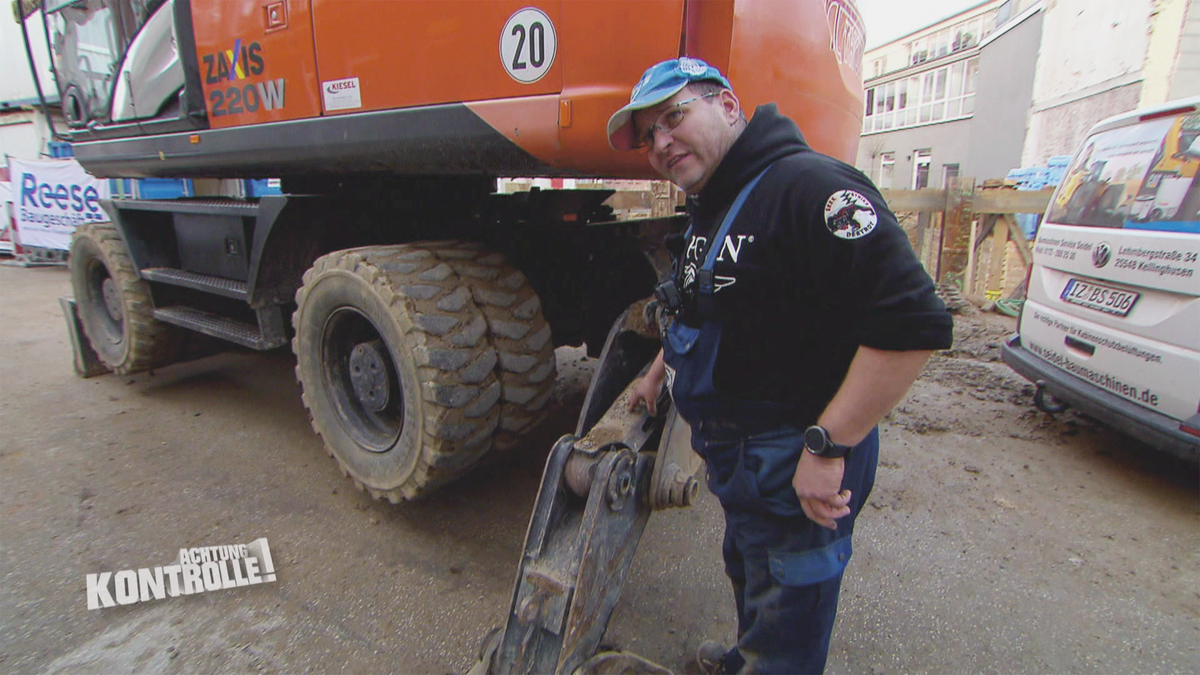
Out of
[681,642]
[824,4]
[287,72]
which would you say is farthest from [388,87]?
[681,642]

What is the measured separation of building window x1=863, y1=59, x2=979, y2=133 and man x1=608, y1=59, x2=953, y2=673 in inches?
1065

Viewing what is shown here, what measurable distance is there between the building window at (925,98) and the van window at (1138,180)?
2378 cm

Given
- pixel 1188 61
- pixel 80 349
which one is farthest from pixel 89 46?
pixel 1188 61

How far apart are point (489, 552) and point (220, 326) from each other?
246 cm

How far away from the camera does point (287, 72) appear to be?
9.08 ft

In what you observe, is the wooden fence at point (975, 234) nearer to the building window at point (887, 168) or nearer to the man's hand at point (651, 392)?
the man's hand at point (651, 392)

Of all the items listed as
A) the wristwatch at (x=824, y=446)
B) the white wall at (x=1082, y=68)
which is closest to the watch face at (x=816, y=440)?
the wristwatch at (x=824, y=446)

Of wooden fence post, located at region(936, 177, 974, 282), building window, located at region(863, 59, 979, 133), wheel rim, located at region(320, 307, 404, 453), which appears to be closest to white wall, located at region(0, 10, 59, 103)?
wheel rim, located at region(320, 307, 404, 453)

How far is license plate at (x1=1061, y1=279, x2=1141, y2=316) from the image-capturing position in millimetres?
3330

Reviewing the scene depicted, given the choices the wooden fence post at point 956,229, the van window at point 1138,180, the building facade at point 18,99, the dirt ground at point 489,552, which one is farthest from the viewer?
the building facade at point 18,99

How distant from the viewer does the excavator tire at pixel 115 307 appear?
463cm

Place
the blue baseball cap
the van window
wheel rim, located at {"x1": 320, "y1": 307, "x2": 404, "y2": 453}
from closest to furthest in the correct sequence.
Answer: the blue baseball cap < wheel rim, located at {"x1": 320, "y1": 307, "x2": 404, "y2": 453} < the van window

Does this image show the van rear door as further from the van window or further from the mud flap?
the mud flap

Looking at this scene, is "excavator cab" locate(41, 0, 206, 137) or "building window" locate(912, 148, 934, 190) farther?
"building window" locate(912, 148, 934, 190)
